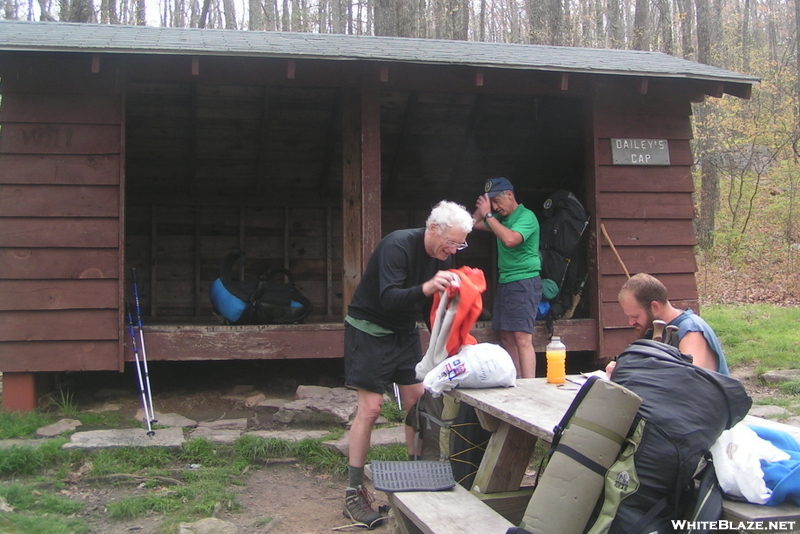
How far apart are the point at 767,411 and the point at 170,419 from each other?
4.63 metres

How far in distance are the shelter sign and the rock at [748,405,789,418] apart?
232cm

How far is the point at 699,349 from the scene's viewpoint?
9.39ft

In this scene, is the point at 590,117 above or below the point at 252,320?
above

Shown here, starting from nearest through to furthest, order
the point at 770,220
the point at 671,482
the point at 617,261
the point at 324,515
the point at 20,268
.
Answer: the point at 671,482 < the point at 324,515 < the point at 20,268 < the point at 617,261 < the point at 770,220

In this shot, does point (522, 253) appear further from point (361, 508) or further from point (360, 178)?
point (361, 508)

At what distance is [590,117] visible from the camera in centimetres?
641

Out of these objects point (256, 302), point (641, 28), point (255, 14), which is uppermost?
point (255, 14)

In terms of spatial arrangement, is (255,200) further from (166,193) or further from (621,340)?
(621,340)

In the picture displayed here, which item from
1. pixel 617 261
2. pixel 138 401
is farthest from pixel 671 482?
pixel 138 401

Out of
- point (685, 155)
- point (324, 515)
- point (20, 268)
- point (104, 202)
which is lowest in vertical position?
point (324, 515)

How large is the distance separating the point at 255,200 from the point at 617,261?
169 inches

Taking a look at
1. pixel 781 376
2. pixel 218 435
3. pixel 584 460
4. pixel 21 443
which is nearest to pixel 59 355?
pixel 21 443

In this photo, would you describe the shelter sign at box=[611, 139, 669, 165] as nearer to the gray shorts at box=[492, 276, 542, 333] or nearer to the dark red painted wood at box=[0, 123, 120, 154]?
the gray shorts at box=[492, 276, 542, 333]

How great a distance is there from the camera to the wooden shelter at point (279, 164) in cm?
548
